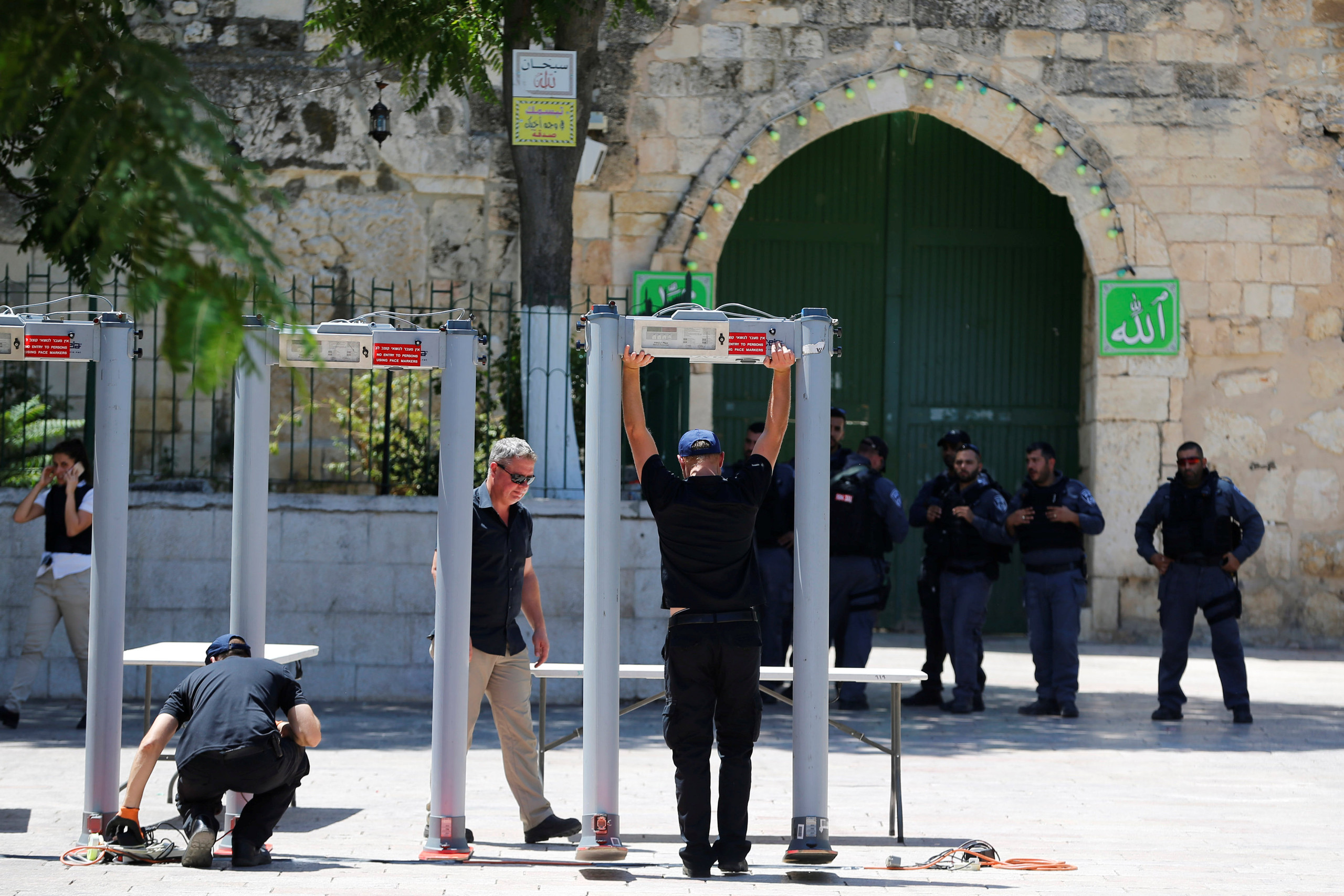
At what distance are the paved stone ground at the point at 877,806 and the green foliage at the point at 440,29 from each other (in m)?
4.51

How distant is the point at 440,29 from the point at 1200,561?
6.26 m

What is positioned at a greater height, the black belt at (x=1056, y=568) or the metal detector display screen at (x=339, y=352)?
the metal detector display screen at (x=339, y=352)

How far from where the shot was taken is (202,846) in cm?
546

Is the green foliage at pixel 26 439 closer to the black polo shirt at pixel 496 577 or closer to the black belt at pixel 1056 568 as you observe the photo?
the black polo shirt at pixel 496 577

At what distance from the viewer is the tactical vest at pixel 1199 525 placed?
374 inches

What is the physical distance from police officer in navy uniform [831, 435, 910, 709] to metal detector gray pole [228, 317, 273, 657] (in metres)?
4.42

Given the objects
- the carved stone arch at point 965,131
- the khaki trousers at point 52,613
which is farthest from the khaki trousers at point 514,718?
the carved stone arch at point 965,131

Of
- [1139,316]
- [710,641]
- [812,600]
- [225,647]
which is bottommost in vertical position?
[225,647]

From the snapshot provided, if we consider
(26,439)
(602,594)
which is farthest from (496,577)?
(26,439)

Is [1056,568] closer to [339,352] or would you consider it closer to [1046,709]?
[1046,709]

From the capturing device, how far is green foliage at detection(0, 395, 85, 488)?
33.8 feet

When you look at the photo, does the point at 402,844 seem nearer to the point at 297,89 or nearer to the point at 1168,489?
the point at 1168,489

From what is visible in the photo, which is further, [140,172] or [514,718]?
[514,718]

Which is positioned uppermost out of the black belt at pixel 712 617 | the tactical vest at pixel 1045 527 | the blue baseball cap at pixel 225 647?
the tactical vest at pixel 1045 527
